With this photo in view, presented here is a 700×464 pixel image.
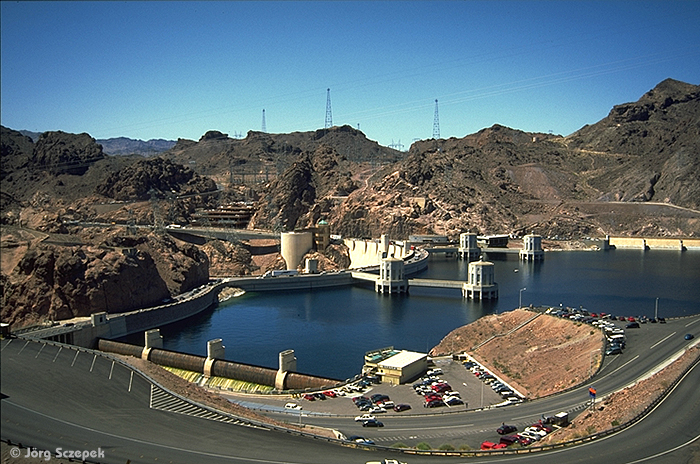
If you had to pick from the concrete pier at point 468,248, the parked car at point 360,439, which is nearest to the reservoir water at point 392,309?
the concrete pier at point 468,248

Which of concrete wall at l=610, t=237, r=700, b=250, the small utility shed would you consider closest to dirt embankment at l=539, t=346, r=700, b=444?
the small utility shed

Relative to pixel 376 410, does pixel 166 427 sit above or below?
above

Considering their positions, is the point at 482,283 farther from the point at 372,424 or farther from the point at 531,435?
the point at 531,435

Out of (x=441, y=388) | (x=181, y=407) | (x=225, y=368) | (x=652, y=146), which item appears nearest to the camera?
(x=181, y=407)

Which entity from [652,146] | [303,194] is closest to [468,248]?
[303,194]

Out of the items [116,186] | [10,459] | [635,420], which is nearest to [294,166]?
[116,186]
